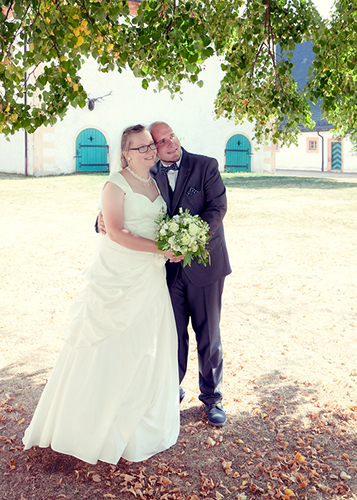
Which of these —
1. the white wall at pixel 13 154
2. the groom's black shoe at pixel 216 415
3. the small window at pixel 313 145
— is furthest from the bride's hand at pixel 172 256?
the small window at pixel 313 145

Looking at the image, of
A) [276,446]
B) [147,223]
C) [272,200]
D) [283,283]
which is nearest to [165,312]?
[147,223]

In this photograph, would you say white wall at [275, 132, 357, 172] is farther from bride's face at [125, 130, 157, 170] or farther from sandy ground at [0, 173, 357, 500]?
bride's face at [125, 130, 157, 170]

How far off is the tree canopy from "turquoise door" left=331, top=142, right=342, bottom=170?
31251mm

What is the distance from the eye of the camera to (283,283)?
791 cm

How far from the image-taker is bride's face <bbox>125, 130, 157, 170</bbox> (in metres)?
3.30

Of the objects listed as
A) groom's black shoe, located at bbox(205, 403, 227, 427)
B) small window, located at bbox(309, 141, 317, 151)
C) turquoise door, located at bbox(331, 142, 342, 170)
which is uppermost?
small window, located at bbox(309, 141, 317, 151)

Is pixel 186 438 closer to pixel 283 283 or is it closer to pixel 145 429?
pixel 145 429

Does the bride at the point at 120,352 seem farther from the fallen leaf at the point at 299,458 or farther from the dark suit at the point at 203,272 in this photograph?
the fallen leaf at the point at 299,458

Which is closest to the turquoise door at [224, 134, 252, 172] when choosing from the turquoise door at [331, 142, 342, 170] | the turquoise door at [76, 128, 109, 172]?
the turquoise door at [76, 128, 109, 172]

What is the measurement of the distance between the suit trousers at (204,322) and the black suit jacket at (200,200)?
82 mm

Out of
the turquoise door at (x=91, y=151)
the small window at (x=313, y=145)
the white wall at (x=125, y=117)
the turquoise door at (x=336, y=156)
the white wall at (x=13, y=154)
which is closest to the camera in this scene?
the white wall at (x=125, y=117)

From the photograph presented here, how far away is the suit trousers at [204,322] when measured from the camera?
12.3 ft

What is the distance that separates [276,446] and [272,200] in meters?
13.7

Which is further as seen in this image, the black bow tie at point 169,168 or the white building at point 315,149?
the white building at point 315,149
